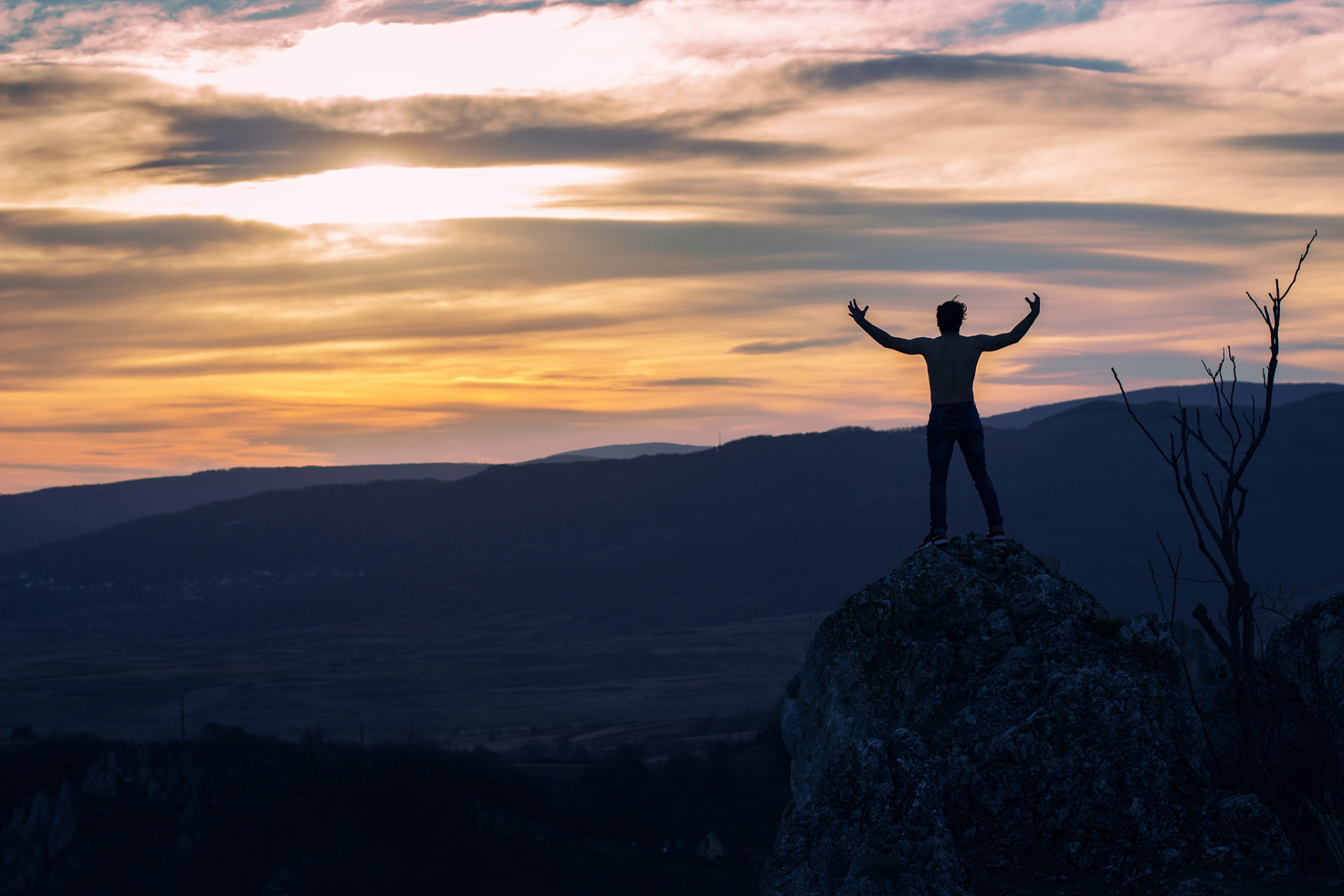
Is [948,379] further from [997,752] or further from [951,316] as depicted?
[997,752]

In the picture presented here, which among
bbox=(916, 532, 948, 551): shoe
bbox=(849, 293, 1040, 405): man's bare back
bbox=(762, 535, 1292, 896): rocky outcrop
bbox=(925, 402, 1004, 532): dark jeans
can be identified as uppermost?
bbox=(849, 293, 1040, 405): man's bare back

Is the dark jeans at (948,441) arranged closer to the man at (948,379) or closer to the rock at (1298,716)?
the man at (948,379)

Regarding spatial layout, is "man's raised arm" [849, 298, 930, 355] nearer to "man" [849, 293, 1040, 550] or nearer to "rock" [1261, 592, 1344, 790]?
"man" [849, 293, 1040, 550]

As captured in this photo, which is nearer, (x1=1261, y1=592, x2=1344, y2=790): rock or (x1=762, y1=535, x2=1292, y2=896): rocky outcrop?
(x1=762, y1=535, x2=1292, y2=896): rocky outcrop

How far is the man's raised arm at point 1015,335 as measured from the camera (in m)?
11.2

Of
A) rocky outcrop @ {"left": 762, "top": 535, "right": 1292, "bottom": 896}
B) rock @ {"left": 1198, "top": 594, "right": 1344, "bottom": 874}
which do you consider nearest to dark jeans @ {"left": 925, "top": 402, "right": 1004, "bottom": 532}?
rocky outcrop @ {"left": 762, "top": 535, "right": 1292, "bottom": 896}

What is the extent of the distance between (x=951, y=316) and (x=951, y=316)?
10mm

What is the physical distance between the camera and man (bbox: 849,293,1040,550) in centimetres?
1153

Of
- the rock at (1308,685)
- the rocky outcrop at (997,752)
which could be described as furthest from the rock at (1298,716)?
the rocky outcrop at (997,752)

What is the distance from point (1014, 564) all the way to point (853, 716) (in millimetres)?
2299

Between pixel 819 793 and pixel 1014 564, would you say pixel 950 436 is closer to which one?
pixel 1014 564

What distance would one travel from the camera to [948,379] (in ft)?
38.2

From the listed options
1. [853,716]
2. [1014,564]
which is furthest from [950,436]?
[853,716]

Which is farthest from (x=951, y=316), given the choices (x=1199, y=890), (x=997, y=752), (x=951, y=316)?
(x=1199, y=890)
